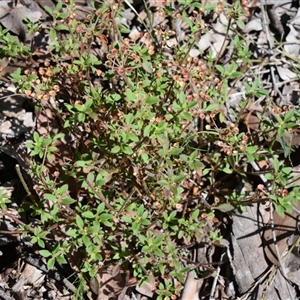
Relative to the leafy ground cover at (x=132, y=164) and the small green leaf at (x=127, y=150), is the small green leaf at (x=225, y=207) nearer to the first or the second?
the leafy ground cover at (x=132, y=164)

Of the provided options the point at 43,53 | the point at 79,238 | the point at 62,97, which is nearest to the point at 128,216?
the point at 79,238

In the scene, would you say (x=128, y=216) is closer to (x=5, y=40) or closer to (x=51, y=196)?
(x=51, y=196)

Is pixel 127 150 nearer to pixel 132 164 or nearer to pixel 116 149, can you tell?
pixel 116 149

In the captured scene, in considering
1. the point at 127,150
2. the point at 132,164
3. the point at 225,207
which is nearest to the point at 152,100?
the point at 127,150

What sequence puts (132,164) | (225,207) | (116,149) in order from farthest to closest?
(225,207), (132,164), (116,149)

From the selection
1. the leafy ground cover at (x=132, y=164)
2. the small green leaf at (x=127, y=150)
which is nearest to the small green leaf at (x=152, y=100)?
the leafy ground cover at (x=132, y=164)

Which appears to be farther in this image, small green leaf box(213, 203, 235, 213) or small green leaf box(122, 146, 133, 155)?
small green leaf box(213, 203, 235, 213)

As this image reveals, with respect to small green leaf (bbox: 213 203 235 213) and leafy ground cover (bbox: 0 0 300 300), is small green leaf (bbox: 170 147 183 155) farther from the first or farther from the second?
small green leaf (bbox: 213 203 235 213)

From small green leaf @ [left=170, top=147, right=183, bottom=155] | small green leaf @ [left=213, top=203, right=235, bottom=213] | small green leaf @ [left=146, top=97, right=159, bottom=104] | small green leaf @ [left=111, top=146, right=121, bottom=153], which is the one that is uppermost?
small green leaf @ [left=146, top=97, right=159, bottom=104]

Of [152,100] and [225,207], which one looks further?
[225,207]

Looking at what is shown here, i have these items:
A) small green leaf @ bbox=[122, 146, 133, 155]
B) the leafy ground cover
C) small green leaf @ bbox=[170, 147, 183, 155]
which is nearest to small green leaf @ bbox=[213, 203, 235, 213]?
the leafy ground cover
